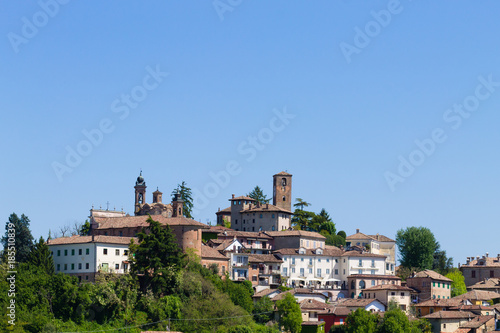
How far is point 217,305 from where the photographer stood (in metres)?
82.4

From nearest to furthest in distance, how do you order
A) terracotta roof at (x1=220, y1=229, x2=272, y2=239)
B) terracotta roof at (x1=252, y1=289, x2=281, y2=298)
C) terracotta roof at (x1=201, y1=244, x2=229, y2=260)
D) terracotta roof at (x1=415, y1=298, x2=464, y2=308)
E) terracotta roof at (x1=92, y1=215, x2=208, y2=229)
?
1. terracotta roof at (x1=92, y1=215, x2=208, y2=229)
2. terracotta roof at (x1=201, y1=244, x2=229, y2=260)
3. terracotta roof at (x1=252, y1=289, x2=281, y2=298)
4. terracotta roof at (x1=415, y1=298, x2=464, y2=308)
5. terracotta roof at (x1=220, y1=229, x2=272, y2=239)

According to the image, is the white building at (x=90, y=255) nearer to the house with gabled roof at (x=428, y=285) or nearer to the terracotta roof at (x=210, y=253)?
the terracotta roof at (x=210, y=253)

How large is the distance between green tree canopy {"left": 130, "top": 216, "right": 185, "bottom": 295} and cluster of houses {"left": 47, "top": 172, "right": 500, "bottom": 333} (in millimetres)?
3437

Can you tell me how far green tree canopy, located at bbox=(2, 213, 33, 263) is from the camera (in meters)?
83.9

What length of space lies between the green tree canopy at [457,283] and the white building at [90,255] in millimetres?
43766

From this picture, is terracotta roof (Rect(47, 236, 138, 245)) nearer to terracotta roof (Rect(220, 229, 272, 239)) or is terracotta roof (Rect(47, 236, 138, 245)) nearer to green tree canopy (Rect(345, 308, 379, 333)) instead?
terracotta roof (Rect(220, 229, 272, 239))

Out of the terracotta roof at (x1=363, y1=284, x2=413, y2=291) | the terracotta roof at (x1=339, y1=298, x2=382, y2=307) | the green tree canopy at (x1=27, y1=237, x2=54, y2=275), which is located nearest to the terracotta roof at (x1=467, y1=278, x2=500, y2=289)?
the terracotta roof at (x1=363, y1=284, x2=413, y2=291)

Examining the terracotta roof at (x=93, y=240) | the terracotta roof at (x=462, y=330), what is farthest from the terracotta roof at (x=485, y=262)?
the terracotta roof at (x=93, y=240)

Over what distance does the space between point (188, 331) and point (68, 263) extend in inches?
520

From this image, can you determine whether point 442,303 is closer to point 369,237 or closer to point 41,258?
point 369,237

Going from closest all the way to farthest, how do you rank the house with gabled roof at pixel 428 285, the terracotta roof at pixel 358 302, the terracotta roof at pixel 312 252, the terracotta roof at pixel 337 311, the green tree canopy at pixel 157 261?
the green tree canopy at pixel 157 261 → the terracotta roof at pixel 337 311 → the terracotta roof at pixel 358 302 → the terracotta roof at pixel 312 252 → the house with gabled roof at pixel 428 285

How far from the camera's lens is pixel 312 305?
90000mm

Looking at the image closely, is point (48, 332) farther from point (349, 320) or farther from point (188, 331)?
point (349, 320)

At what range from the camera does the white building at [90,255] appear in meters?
83.4
